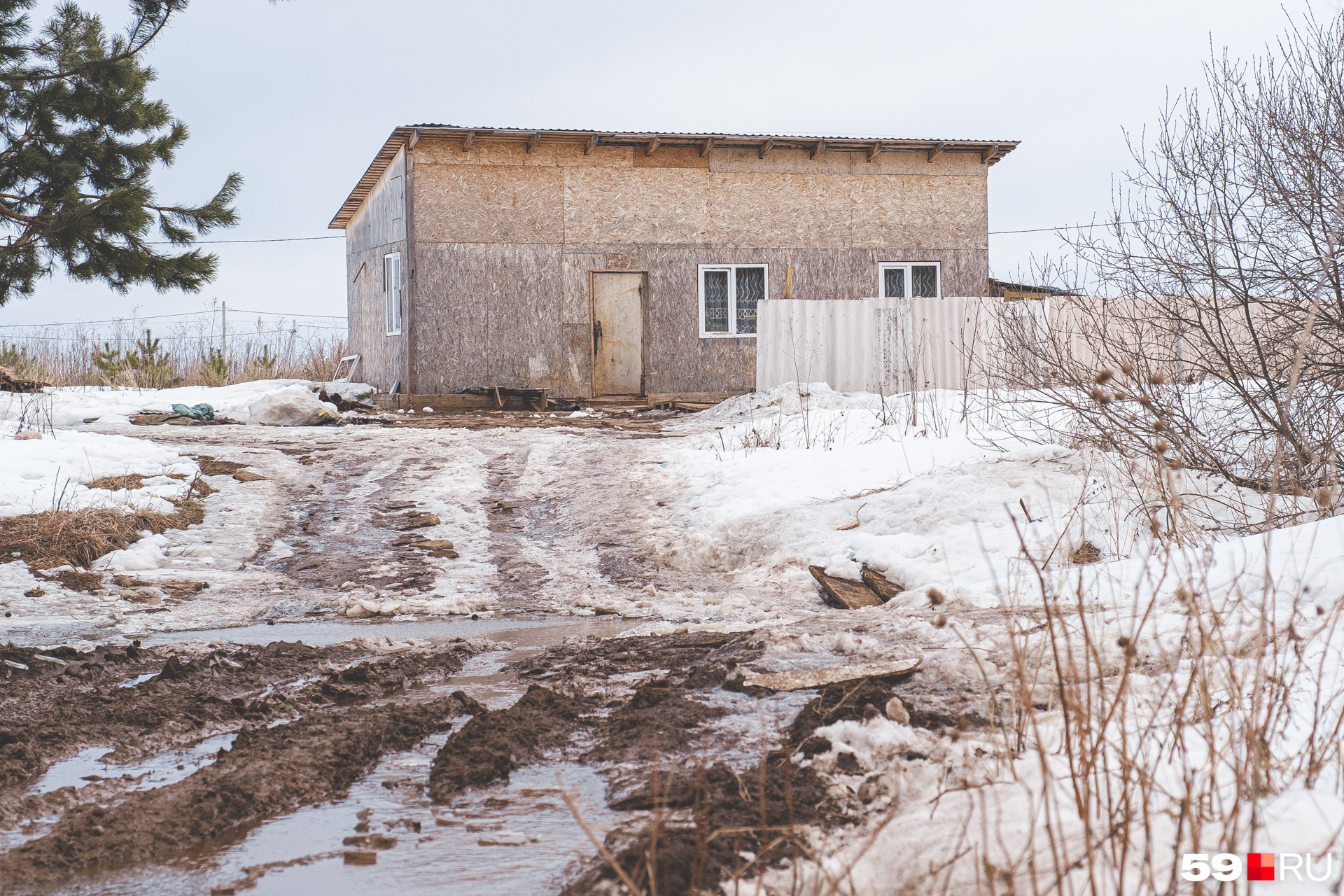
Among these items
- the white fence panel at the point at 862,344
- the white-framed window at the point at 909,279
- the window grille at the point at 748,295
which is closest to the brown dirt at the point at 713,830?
the white fence panel at the point at 862,344

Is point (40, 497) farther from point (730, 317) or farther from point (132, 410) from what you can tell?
point (730, 317)

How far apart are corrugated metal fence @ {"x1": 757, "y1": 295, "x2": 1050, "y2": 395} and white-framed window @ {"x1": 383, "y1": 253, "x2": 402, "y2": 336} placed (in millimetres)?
6427

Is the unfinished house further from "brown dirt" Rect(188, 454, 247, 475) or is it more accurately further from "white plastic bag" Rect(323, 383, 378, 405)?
"brown dirt" Rect(188, 454, 247, 475)

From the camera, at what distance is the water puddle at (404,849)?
8.27 ft

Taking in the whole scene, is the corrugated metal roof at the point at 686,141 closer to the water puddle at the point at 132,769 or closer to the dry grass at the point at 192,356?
the dry grass at the point at 192,356

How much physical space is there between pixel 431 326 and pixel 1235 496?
13.4 metres

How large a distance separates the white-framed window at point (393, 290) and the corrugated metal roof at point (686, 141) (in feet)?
5.63

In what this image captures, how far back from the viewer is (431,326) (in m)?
17.2

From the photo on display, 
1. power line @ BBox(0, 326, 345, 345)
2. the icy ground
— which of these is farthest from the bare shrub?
power line @ BBox(0, 326, 345, 345)

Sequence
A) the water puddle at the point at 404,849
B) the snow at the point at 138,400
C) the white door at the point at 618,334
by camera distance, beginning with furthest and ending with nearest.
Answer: the white door at the point at 618,334 → the snow at the point at 138,400 → the water puddle at the point at 404,849

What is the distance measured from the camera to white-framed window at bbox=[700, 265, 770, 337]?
1800cm

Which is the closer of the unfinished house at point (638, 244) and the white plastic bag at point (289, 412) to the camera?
the white plastic bag at point (289, 412)

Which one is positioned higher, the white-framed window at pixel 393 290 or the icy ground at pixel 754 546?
the white-framed window at pixel 393 290

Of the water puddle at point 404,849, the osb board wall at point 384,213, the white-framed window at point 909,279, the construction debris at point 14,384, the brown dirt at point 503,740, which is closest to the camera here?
the water puddle at point 404,849
